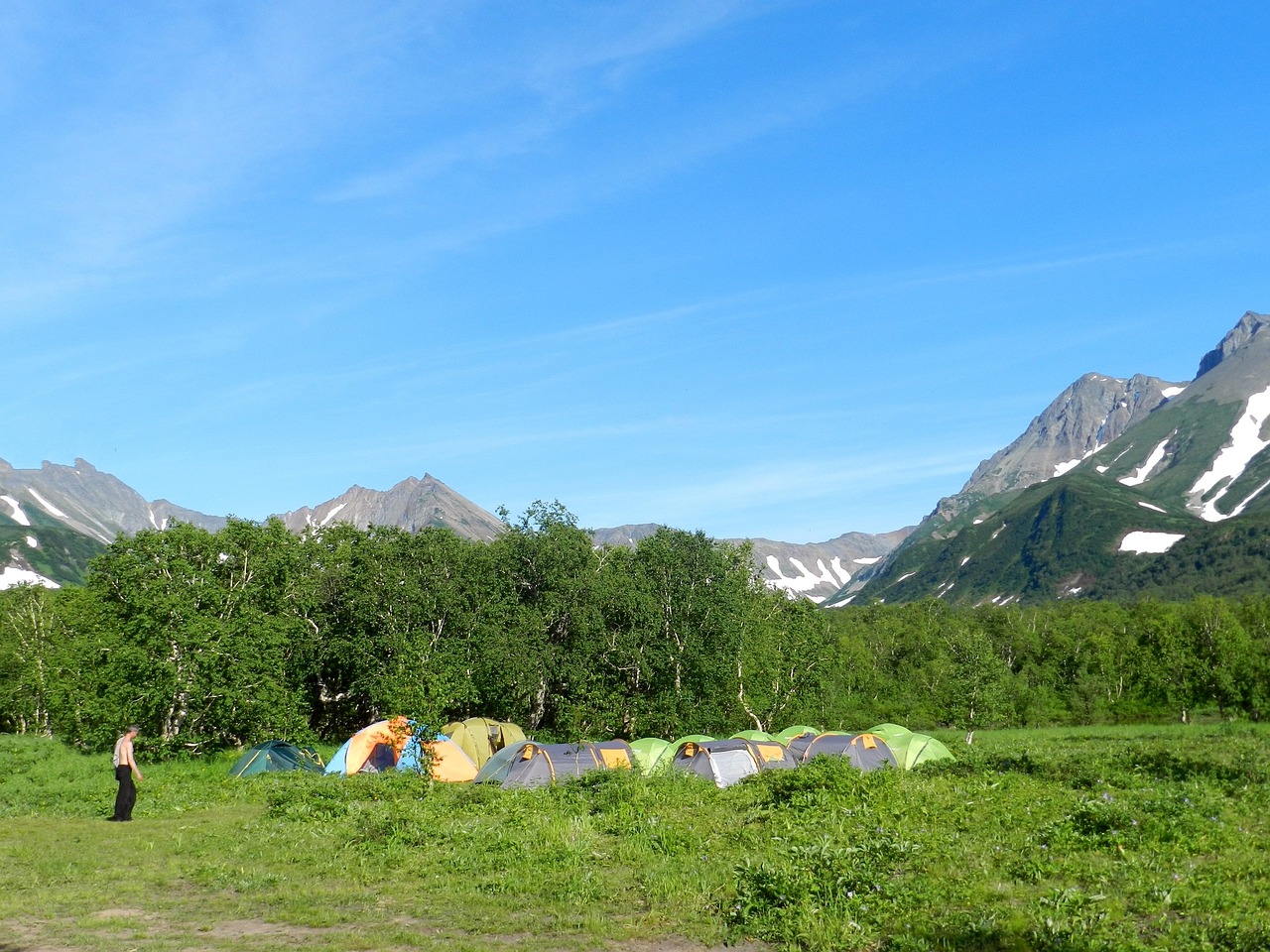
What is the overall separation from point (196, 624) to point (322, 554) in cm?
1385

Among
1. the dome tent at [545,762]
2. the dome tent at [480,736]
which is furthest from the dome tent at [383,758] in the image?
the dome tent at [545,762]

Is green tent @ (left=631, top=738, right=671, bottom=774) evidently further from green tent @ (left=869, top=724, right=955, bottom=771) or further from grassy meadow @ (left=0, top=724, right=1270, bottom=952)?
grassy meadow @ (left=0, top=724, right=1270, bottom=952)

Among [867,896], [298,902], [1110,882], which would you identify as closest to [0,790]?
[298,902]

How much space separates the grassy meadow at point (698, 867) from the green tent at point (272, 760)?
40.0ft

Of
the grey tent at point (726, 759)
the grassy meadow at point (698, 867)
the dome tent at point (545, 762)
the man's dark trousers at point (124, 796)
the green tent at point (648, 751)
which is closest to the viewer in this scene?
the grassy meadow at point (698, 867)

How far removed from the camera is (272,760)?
3728 cm

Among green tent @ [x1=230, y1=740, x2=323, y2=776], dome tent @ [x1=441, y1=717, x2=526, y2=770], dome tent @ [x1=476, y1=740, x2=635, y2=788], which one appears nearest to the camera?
dome tent @ [x1=476, y1=740, x2=635, y2=788]

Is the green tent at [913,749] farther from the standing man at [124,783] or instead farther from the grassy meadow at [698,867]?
the standing man at [124,783]

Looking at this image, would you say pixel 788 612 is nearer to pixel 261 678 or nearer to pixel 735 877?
pixel 261 678

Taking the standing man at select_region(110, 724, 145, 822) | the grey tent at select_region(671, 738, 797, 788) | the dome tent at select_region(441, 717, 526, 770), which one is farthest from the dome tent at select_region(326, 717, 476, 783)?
the standing man at select_region(110, 724, 145, 822)

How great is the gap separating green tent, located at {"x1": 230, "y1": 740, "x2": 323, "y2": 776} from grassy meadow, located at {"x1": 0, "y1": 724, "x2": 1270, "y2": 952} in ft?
40.0

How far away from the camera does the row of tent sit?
107ft

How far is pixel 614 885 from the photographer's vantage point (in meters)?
14.8

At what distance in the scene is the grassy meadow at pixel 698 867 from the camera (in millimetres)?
11844
